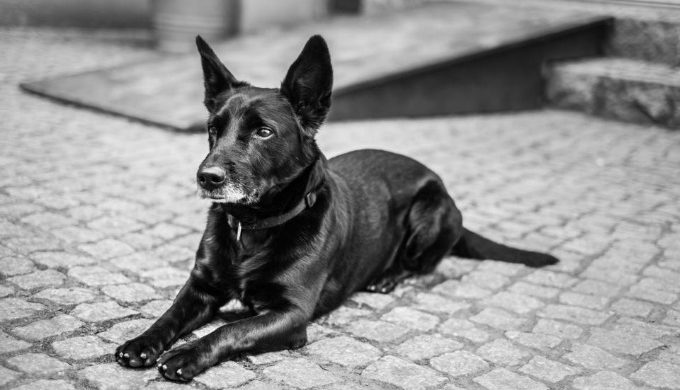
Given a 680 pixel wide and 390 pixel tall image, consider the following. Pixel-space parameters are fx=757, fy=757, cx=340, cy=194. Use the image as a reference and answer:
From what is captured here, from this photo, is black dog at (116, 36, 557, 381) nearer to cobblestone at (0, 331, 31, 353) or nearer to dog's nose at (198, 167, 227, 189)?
dog's nose at (198, 167, 227, 189)

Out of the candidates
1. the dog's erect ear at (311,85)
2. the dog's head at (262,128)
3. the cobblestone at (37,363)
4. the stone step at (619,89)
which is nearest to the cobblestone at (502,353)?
the dog's head at (262,128)

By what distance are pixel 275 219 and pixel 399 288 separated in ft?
3.76

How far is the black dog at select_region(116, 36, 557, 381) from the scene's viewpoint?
132 inches

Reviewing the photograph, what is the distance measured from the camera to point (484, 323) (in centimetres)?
406

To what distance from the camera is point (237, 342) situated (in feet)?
10.7

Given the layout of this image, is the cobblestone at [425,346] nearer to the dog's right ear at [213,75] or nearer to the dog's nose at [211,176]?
the dog's nose at [211,176]

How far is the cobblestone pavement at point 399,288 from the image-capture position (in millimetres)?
3398

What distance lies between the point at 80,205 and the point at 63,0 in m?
8.48

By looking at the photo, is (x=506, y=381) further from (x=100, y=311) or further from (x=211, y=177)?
(x=100, y=311)

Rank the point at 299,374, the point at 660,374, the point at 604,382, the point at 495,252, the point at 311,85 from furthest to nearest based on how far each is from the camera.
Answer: the point at 495,252 < the point at 311,85 < the point at 660,374 < the point at 604,382 < the point at 299,374

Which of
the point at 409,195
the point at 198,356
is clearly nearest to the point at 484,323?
the point at 409,195

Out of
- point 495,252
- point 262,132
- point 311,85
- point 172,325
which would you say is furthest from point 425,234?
point 172,325

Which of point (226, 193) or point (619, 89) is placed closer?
point (226, 193)

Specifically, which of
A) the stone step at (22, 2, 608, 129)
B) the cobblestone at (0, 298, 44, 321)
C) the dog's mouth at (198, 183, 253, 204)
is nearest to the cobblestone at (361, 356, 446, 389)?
the dog's mouth at (198, 183, 253, 204)
